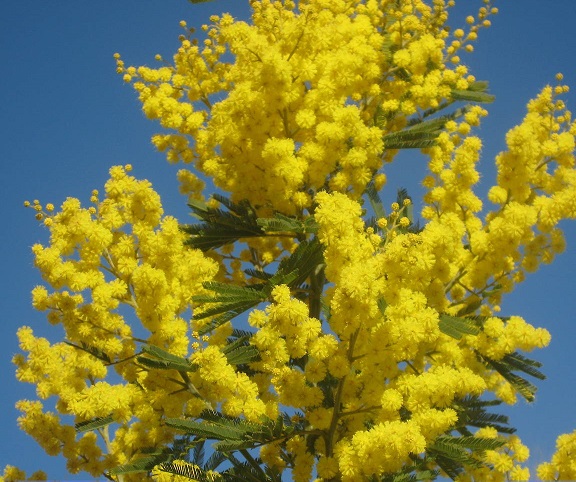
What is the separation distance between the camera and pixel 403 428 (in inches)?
174

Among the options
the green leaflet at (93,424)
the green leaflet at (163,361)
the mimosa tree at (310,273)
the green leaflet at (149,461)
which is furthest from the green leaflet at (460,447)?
the green leaflet at (93,424)

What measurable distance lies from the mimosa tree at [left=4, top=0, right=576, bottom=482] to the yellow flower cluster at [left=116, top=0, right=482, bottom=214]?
0.8 inches

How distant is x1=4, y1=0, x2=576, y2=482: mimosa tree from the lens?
479 cm

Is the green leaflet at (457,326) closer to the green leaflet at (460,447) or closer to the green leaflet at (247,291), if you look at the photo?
A: the green leaflet at (460,447)

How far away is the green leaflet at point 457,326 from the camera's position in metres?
5.39

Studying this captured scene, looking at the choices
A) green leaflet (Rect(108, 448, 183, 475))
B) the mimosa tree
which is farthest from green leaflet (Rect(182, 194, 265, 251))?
green leaflet (Rect(108, 448, 183, 475))

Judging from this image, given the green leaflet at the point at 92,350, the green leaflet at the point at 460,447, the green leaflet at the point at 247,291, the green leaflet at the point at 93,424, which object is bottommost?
the green leaflet at the point at 460,447

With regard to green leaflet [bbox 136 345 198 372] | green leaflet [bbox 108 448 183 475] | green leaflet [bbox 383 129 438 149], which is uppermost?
green leaflet [bbox 383 129 438 149]

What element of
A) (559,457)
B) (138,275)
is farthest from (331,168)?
(559,457)

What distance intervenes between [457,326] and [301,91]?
2.22 m

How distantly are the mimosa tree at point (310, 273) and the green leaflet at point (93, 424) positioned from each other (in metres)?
0.01

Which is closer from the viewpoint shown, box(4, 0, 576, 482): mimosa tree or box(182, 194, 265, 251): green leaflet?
box(4, 0, 576, 482): mimosa tree

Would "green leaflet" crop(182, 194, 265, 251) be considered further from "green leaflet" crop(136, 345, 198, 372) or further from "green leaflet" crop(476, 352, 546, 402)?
"green leaflet" crop(476, 352, 546, 402)

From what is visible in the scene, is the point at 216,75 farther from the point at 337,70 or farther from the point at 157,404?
the point at 157,404
